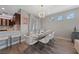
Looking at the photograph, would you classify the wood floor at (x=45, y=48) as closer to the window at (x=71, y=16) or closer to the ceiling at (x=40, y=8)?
the window at (x=71, y=16)

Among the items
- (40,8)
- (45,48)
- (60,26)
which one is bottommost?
(45,48)

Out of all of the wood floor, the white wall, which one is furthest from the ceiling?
the wood floor

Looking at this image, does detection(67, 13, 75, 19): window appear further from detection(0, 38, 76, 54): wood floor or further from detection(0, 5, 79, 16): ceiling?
detection(0, 38, 76, 54): wood floor

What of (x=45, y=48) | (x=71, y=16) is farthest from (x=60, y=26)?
(x=45, y=48)

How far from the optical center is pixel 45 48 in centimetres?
277

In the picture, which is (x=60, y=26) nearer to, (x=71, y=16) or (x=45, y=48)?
(x=71, y=16)

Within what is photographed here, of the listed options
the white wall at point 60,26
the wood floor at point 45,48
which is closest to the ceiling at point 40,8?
the white wall at point 60,26

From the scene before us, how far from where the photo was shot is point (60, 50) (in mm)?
2738

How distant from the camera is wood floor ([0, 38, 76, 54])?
2.70m

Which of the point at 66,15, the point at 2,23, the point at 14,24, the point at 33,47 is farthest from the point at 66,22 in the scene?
the point at 2,23
